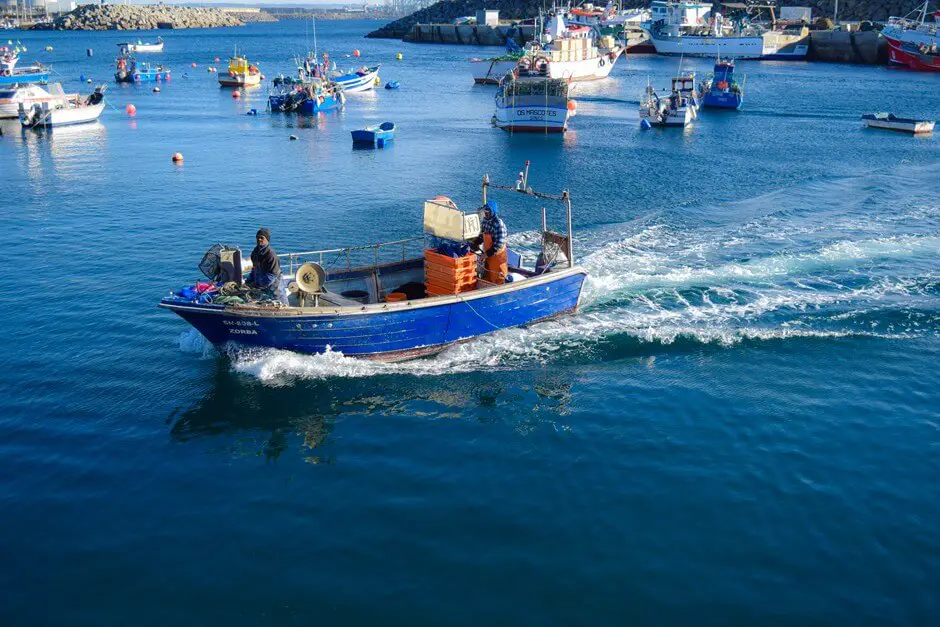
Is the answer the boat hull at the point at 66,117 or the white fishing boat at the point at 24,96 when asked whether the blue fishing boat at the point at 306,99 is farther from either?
the white fishing boat at the point at 24,96

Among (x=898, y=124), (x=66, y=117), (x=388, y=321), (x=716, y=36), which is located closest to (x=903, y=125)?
(x=898, y=124)

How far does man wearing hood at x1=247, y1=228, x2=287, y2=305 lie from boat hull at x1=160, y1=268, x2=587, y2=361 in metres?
0.78

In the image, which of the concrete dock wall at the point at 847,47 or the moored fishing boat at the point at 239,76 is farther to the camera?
the concrete dock wall at the point at 847,47

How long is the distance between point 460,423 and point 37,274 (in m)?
17.2

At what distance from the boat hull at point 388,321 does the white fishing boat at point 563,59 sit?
62226 mm

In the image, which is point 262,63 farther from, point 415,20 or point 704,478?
point 704,478

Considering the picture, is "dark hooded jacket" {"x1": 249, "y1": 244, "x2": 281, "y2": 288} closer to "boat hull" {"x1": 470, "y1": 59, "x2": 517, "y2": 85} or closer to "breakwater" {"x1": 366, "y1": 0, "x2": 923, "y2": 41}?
"boat hull" {"x1": 470, "y1": 59, "x2": 517, "y2": 85}

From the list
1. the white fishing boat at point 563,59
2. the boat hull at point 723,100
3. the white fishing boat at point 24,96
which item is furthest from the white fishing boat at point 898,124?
the white fishing boat at point 24,96

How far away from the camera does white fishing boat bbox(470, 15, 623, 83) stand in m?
84.8

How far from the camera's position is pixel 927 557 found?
1299cm

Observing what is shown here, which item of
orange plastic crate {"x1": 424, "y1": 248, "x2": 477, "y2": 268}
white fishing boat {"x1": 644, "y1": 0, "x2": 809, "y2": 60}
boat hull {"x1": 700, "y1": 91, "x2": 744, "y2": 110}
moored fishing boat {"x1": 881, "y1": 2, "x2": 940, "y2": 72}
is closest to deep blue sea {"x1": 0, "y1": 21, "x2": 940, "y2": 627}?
orange plastic crate {"x1": 424, "y1": 248, "x2": 477, "y2": 268}

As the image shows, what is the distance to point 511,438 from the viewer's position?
659 inches

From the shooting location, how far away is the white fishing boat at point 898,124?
53.8m

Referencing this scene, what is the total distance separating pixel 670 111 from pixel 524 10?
116 metres
